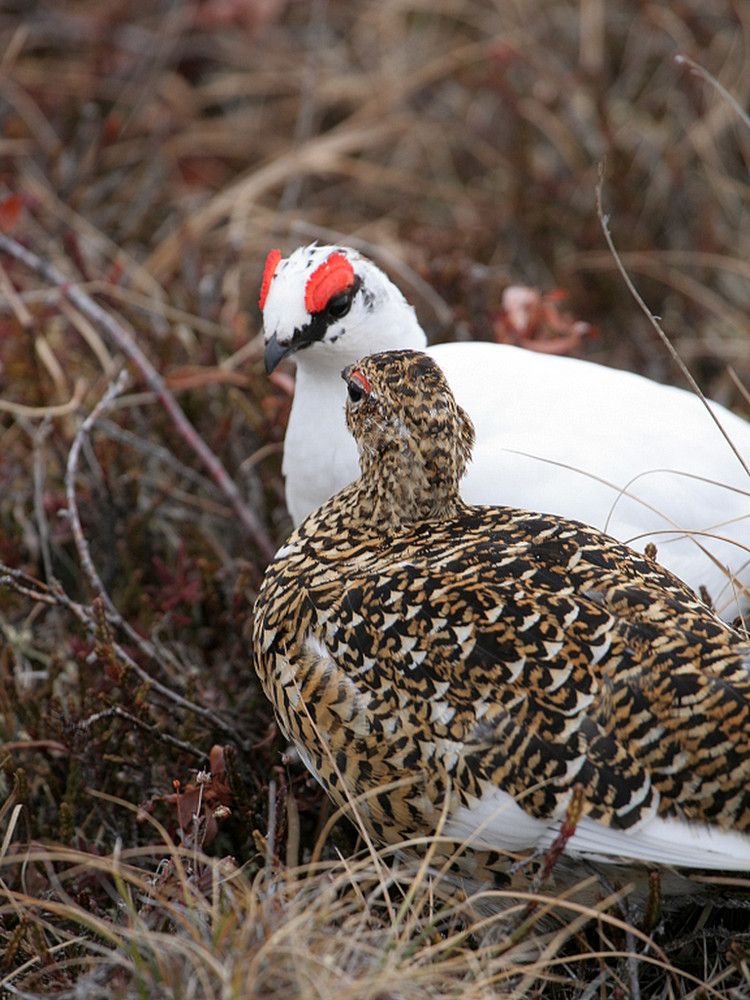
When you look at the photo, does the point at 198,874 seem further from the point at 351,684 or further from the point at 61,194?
the point at 61,194

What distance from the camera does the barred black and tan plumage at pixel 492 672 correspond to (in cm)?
195

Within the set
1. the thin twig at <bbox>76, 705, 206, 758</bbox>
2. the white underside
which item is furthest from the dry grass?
the white underside

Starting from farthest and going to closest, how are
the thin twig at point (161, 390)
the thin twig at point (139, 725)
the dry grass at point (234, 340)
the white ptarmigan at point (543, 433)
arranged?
the thin twig at point (161, 390)
the white ptarmigan at point (543, 433)
the thin twig at point (139, 725)
the dry grass at point (234, 340)

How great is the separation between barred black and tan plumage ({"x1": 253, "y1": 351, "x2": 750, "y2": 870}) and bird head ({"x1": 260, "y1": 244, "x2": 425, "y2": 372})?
514mm

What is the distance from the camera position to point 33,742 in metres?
2.62

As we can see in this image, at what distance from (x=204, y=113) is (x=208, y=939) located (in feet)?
16.7

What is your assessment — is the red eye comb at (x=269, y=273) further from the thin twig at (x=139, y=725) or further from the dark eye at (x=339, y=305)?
the thin twig at (x=139, y=725)

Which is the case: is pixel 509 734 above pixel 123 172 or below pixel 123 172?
below

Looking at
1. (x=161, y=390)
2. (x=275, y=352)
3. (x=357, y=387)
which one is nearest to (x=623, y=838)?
(x=357, y=387)

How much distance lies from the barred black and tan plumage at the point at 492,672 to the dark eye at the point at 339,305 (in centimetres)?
54

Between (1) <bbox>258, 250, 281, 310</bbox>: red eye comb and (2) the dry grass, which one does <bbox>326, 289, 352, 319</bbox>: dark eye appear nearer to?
(1) <bbox>258, 250, 281, 310</bbox>: red eye comb

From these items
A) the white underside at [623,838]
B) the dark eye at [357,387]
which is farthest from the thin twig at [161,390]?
the white underside at [623,838]

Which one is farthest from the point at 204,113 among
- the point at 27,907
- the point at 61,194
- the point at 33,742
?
the point at 27,907

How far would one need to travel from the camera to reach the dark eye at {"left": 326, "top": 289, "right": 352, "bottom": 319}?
9.45 feet
